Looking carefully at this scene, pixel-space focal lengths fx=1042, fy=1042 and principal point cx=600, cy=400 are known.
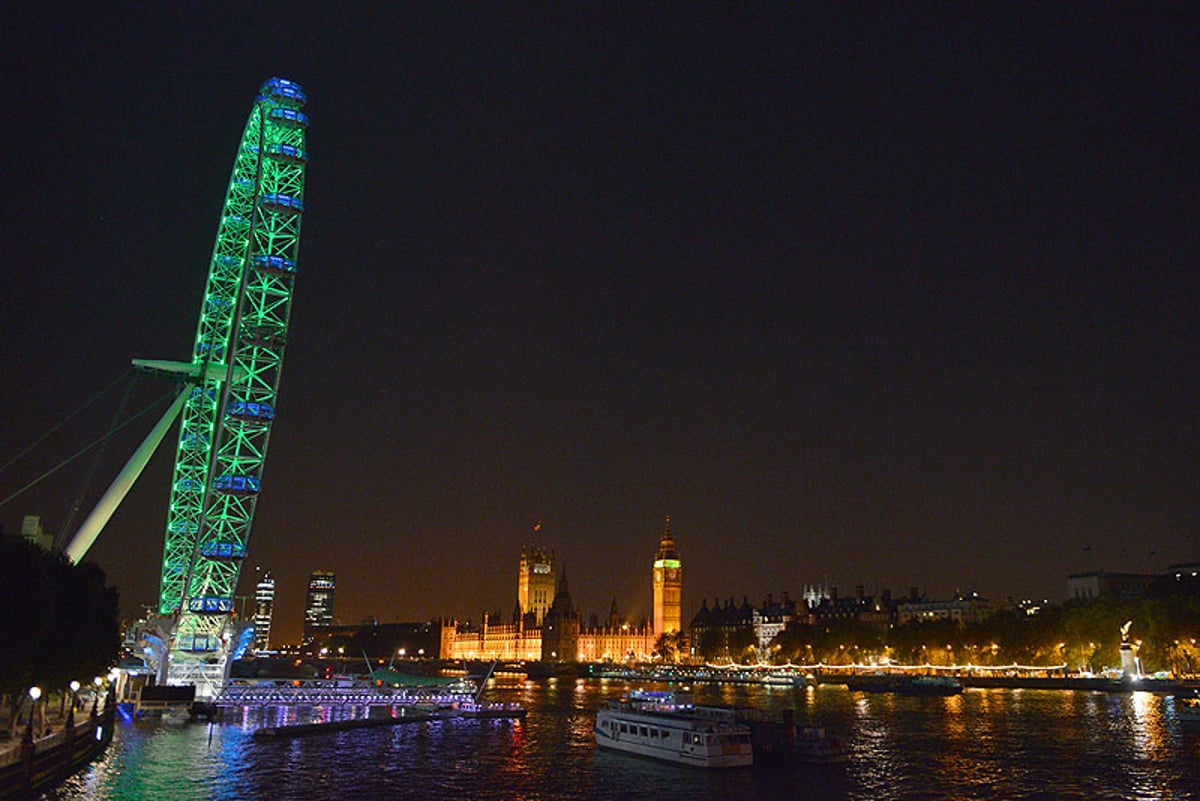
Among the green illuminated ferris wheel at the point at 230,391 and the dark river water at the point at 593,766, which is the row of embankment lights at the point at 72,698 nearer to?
the dark river water at the point at 593,766

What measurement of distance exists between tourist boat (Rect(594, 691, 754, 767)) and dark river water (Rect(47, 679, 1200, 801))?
2.83ft

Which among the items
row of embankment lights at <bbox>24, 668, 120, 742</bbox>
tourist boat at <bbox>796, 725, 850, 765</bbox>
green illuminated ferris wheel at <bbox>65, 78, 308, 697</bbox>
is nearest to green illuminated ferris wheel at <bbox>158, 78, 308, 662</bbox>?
green illuminated ferris wheel at <bbox>65, 78, 308, 697</bbox>

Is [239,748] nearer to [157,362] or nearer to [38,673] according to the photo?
[38,673]

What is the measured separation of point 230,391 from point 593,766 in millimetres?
36559

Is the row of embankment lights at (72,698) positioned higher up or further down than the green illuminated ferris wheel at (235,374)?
further down

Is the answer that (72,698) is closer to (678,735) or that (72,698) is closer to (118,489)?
(118,489)

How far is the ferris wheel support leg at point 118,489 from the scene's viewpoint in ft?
202

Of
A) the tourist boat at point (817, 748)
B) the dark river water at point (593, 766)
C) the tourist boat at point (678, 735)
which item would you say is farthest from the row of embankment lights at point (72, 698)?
the tourist boat at point (817, 748)

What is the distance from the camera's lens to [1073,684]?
390 feet

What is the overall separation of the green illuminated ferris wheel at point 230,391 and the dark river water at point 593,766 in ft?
32.0

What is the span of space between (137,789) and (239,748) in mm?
15152

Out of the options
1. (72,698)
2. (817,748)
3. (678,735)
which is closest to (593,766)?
(678,735)

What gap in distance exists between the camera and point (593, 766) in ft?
168

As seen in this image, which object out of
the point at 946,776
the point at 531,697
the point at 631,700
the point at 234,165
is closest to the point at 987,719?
the point at 631,700
